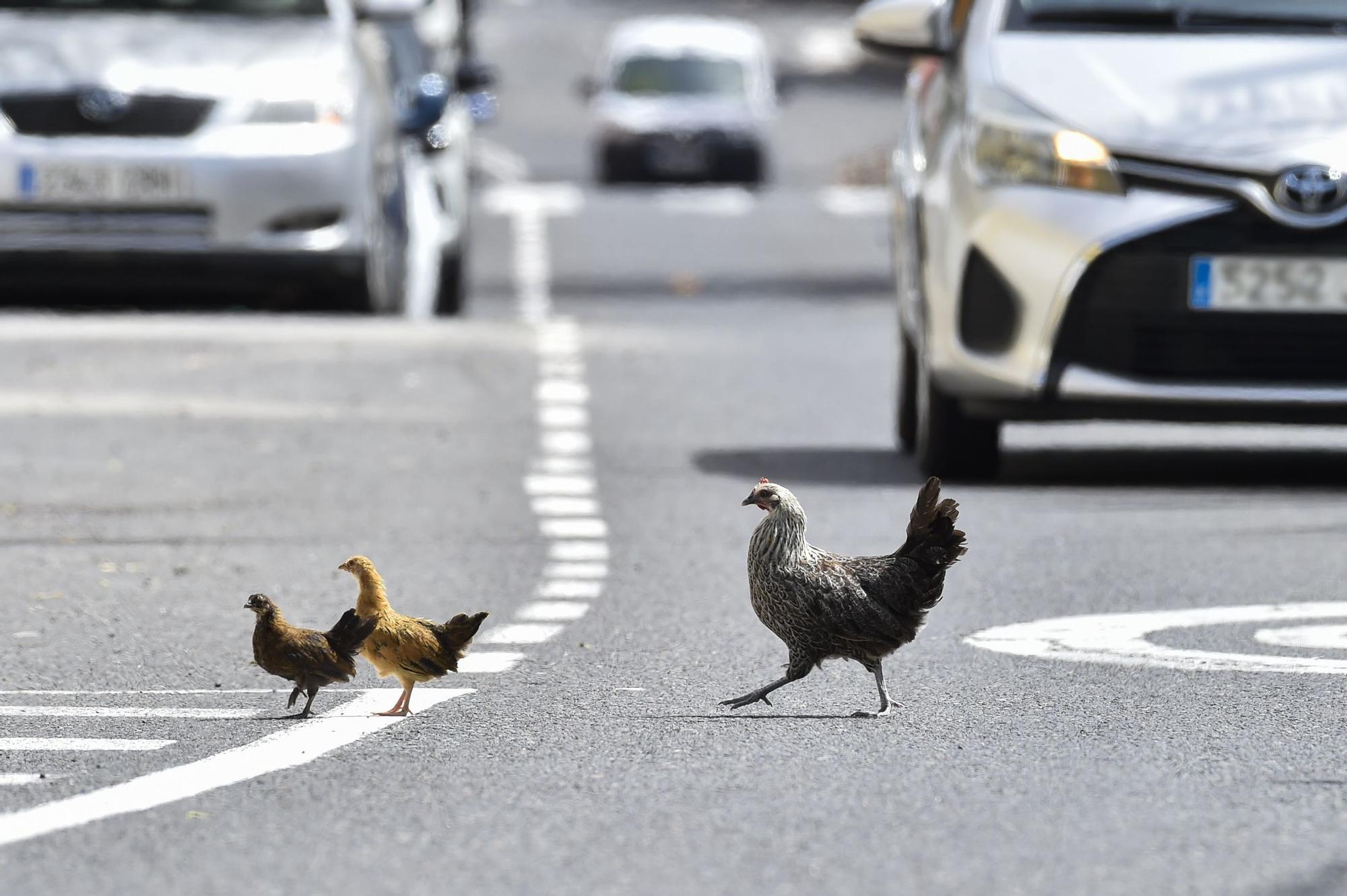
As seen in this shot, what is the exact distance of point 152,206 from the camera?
14.0m

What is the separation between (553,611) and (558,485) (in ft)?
9.10

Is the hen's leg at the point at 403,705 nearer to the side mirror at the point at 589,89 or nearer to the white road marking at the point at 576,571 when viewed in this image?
the white road marking at the point at 576,571

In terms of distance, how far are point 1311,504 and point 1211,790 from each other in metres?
4.87

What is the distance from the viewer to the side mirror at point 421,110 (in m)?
15.4

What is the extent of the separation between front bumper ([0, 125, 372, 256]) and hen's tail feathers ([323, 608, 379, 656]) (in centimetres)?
812

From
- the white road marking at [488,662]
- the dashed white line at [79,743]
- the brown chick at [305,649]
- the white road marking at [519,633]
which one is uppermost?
the brown chick at [305,649]

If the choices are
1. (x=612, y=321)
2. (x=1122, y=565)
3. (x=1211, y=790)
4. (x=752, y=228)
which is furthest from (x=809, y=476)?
(x=752, y=228)

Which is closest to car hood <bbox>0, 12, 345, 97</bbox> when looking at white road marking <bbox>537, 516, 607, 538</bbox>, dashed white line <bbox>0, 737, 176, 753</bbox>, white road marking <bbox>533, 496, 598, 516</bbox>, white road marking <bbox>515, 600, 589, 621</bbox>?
white road marking <bbox>533, 496, 598, 516</bbox>

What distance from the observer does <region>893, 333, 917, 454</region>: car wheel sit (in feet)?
37.9

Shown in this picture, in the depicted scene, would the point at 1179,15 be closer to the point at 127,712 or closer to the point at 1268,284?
the point at 1268,284

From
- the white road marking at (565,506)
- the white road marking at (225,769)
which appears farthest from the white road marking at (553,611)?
the white road marking at (565,506)

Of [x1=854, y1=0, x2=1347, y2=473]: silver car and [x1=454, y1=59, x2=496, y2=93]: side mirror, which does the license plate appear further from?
[x1=854, y1=0, x2=1347, y2=473]: silver car

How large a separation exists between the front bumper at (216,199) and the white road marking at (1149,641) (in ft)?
23.3

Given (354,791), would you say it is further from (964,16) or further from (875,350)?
(875,350)
